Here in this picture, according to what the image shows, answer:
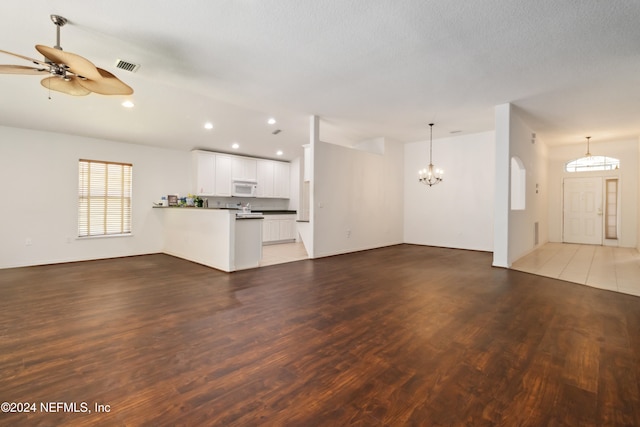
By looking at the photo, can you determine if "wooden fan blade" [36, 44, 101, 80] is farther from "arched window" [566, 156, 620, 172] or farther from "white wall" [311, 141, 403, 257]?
"arched window" [566, 156, 620, 172]

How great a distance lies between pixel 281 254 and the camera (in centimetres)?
685

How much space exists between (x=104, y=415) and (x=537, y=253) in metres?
8.46

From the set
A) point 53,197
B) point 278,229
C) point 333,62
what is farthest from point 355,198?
point 53,197

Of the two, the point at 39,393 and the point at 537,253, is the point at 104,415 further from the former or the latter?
the point at 537,253

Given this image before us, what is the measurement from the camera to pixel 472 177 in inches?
297

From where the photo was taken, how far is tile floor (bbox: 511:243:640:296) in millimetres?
4367

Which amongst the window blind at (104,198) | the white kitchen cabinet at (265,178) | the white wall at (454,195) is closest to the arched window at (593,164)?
the white wall at (454,195)

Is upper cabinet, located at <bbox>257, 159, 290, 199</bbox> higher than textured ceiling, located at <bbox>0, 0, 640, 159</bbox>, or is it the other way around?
textured ceiling, located at <bbox>0, 0, 640, 159</bbox>

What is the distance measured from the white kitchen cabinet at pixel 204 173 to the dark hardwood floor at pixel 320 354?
3.69m

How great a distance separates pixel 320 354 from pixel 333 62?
137 inches

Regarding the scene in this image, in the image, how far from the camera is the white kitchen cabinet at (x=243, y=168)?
8.06 meters

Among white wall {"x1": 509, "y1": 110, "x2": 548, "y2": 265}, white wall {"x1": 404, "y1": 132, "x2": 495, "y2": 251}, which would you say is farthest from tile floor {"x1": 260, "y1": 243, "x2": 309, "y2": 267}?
white wall {"x1": 509, "y1": 110, "x2": 548, "y2": 265}

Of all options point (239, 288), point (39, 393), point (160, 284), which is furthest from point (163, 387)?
point (160, 284)

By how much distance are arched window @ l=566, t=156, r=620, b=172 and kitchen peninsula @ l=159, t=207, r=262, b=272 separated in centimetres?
972
